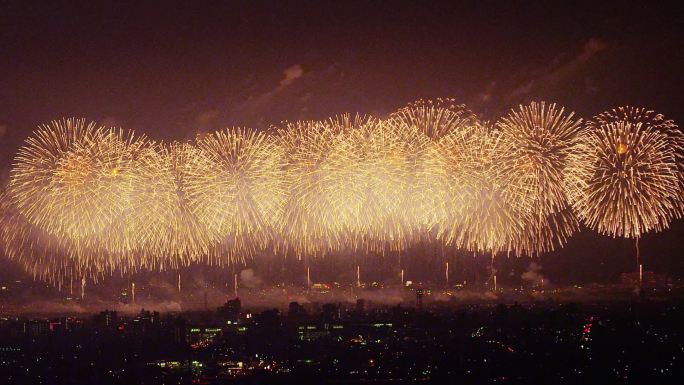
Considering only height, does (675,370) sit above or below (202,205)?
below

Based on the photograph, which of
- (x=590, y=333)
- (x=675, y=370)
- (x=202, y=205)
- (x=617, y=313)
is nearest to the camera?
(x=202, y=205)

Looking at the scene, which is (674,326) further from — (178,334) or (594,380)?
(178,334)

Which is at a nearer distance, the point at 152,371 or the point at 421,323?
A: the point at 152,371

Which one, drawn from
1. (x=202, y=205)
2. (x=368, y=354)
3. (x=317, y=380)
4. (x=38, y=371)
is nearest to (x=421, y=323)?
(x=368, y=354)

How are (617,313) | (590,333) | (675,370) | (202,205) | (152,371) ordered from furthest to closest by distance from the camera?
(617,313)
(590,333)
(152,371)
(675,370)
(202,205)

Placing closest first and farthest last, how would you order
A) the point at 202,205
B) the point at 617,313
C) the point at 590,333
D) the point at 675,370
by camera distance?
the point at 202,205 → the point at 675,370 → the point at 590,333 → the point at 617,313

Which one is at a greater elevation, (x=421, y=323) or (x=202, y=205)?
(x=202, y=205)

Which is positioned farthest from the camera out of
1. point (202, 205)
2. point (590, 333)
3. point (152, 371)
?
point (590, 333)

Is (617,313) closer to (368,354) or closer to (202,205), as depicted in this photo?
(368,354)

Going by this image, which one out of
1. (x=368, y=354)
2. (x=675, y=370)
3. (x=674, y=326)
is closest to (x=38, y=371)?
(x=368, y=354)
